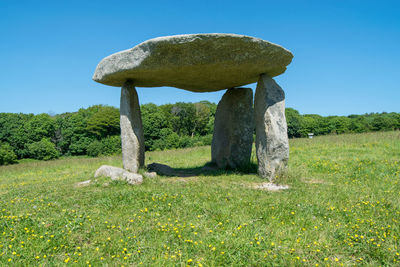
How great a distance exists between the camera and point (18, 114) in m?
47.4

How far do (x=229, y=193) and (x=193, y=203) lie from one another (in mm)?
1251

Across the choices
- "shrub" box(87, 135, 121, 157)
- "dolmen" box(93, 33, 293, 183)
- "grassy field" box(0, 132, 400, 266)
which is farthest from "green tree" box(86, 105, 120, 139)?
"grassy field" box(0, 132, 400, 266)

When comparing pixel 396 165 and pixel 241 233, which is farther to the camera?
pixel 396 165

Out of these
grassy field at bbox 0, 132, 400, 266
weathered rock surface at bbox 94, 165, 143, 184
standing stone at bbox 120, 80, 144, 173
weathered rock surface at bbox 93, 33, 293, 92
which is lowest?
grassy field at bbox 0, 132, 400, 266

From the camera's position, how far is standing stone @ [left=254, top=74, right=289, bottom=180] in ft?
25.0

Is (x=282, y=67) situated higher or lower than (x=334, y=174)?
higher

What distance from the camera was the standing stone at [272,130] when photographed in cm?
762

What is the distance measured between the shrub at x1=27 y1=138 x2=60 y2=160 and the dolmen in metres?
39.7

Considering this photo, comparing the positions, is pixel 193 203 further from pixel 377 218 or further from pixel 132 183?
pixel 377 218

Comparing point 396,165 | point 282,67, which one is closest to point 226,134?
point 282,67

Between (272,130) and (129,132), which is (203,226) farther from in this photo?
(129,132)

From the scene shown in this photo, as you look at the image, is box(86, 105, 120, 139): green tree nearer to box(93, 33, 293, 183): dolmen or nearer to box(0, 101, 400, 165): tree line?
box(0, 101, 400, 165): tree line

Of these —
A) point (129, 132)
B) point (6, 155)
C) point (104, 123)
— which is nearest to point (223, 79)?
point (129, 132)

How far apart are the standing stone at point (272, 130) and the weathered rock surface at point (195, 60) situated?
0.78m
